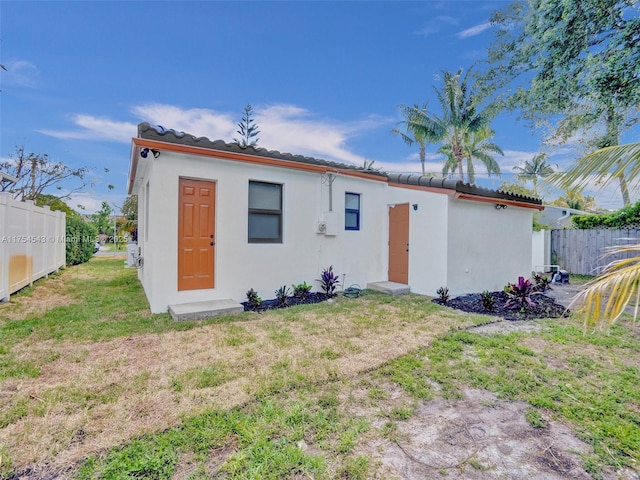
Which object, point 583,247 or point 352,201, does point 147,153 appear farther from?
point 583,247

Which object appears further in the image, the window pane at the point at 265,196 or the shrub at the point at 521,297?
the window pane at the point at 265,196

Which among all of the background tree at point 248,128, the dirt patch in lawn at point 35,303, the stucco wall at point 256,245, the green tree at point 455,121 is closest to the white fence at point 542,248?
the green tree at point 455,121

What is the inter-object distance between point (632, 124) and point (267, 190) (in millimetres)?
9206

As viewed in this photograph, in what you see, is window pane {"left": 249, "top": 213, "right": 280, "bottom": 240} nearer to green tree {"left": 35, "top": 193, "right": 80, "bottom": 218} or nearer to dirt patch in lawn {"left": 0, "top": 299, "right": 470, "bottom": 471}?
dirt patch in lawn {"left": 0, "top": 299, "right": 470, "bottom": 471}

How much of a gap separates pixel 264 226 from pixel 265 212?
1.05ft

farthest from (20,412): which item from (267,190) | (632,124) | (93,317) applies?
(632,124)

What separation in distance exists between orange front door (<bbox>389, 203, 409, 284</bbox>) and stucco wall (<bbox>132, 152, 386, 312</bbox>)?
0.33 m

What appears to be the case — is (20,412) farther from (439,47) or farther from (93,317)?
(439,47)

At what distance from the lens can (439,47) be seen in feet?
40.4

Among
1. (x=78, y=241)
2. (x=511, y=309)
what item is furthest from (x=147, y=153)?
(x=78, y=241)

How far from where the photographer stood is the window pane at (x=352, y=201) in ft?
27.6

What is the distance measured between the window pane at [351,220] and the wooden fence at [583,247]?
10300 mm

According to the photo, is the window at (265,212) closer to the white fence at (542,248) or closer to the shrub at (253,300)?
the shrub at (253,300)

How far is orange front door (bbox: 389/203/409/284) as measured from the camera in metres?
8.61
